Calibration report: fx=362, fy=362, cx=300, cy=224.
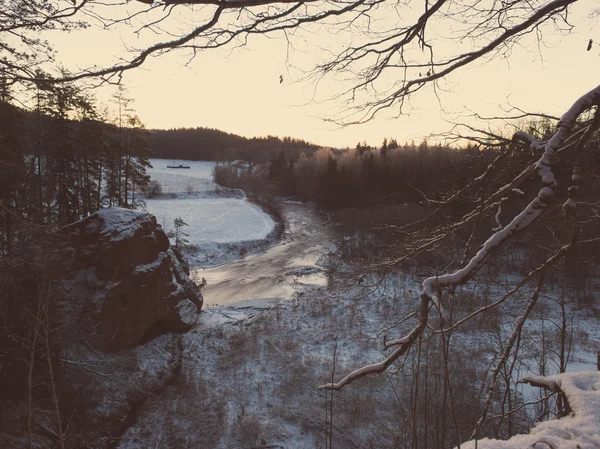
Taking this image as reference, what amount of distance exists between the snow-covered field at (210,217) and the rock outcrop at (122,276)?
12699 mm

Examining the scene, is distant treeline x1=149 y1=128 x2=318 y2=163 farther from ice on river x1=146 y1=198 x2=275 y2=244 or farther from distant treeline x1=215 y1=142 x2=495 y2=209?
ice on river x1=146 y1=198 x2=275 y2=244

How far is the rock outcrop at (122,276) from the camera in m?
13.1

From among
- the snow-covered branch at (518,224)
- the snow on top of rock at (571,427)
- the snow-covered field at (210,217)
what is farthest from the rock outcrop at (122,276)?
the snow on top of rock at (571,427)

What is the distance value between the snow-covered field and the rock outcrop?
12.7m

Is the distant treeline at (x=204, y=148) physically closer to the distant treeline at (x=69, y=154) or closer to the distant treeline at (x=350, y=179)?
the distant treeline at (x=350, y=179)

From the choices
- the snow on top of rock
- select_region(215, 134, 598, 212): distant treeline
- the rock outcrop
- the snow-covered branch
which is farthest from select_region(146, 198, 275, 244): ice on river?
the snow on top of rock

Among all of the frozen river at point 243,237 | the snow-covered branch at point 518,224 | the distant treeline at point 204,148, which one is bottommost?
the frozen river at point 243,237

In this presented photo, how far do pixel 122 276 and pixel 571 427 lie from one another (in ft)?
48.4

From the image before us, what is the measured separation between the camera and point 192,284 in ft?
62.3

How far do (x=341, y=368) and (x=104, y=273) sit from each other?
955 centimetres

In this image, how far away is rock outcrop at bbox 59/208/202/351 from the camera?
13148 millimetres

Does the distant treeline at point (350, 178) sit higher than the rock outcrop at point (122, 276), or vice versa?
the distant treeline at point (350, 178)

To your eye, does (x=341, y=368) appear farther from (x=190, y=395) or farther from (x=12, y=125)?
(x=12, y=125)

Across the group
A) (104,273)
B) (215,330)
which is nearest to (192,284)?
(215,330)
